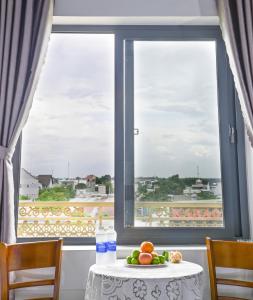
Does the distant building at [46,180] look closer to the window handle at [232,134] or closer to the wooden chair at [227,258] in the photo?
the wooden chair at [227,258]

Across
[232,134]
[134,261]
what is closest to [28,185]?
[134,261]

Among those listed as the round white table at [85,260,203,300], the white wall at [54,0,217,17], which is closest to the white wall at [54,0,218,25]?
the white wall at [54,0,217,17]

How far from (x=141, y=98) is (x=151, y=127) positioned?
244 mm

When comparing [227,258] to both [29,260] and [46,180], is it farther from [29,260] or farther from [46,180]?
[46,180]

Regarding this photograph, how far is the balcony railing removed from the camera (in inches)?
90.0

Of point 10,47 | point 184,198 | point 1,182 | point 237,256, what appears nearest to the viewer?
point 237,256

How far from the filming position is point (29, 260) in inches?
73.3

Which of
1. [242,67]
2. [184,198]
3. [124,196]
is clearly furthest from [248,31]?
[124,196]

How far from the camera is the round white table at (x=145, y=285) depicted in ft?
4.83

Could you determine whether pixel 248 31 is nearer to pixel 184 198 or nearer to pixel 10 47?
pixel 184 198

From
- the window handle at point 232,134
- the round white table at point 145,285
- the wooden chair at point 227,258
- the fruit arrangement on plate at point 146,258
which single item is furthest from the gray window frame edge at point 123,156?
the round white table at point 145,285

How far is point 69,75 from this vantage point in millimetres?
2484

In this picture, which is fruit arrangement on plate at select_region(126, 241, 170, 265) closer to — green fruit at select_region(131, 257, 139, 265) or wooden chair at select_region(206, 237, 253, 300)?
green fruit at select_region(131, 257, 139, 265)

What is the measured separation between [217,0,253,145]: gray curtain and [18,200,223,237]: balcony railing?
659 mm
